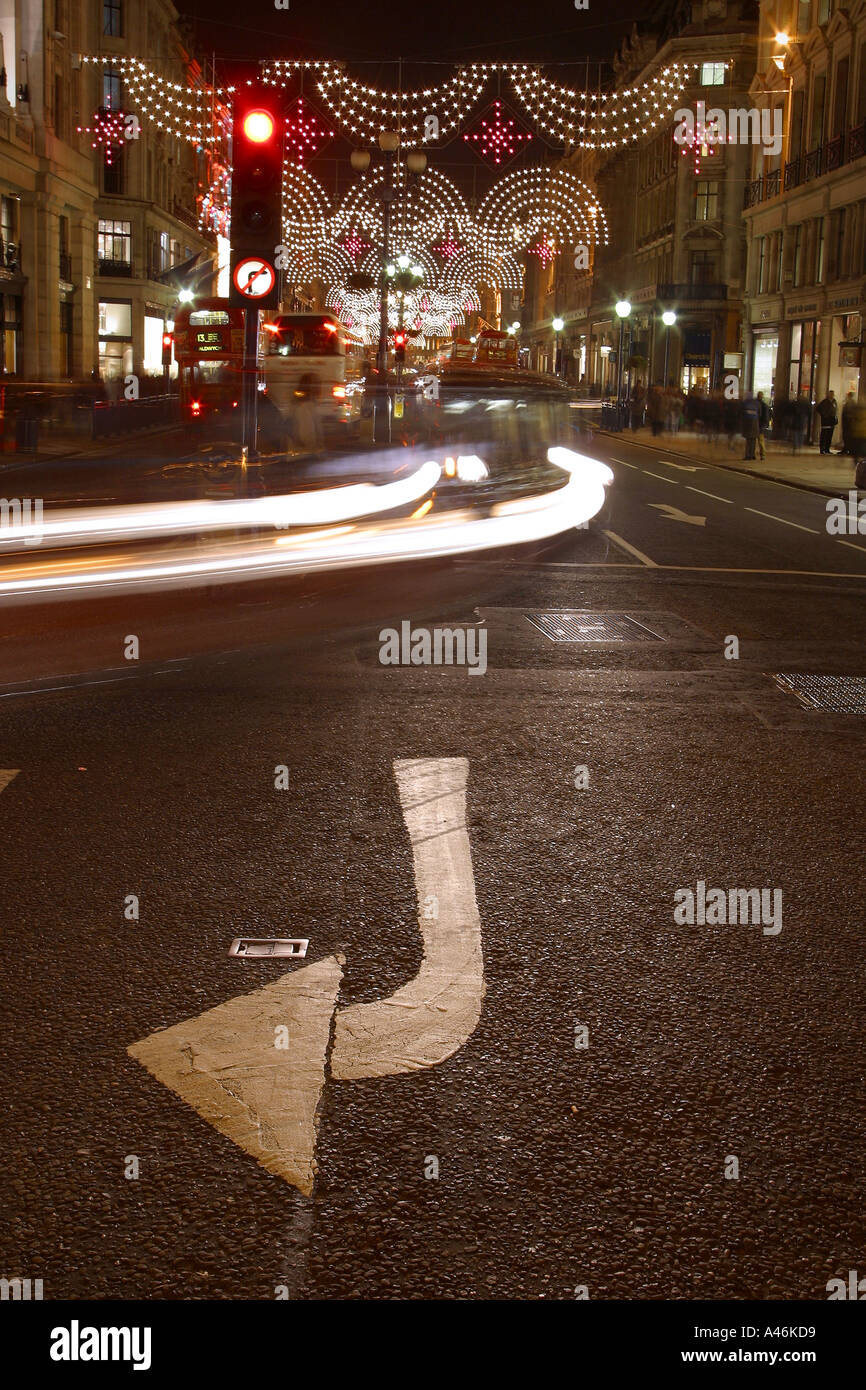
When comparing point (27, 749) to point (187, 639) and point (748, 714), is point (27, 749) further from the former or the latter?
point (748, 714)

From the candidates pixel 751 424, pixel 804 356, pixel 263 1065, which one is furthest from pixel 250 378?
pixel 804 356

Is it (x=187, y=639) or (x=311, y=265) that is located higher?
(x=311, y=265)

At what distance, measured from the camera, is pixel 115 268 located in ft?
200

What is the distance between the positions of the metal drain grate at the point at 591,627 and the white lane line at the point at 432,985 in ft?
14.8

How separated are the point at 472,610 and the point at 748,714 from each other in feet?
12.6

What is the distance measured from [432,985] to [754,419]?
32.6 m

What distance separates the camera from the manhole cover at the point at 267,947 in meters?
4.47

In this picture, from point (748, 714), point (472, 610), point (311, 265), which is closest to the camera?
point (748, 714)

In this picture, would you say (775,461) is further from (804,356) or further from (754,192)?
(754,192)

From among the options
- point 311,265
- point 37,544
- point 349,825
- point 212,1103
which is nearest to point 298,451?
point 37,544

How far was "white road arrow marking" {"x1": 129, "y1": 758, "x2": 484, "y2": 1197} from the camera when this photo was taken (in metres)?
3.45

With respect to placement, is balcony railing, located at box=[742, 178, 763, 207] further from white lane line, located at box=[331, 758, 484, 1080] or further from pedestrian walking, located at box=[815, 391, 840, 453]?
white lane line, located at box=[331, 758, 484, 1080]

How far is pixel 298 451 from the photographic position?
27047mm

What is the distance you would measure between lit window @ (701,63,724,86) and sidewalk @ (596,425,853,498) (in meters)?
21.5
